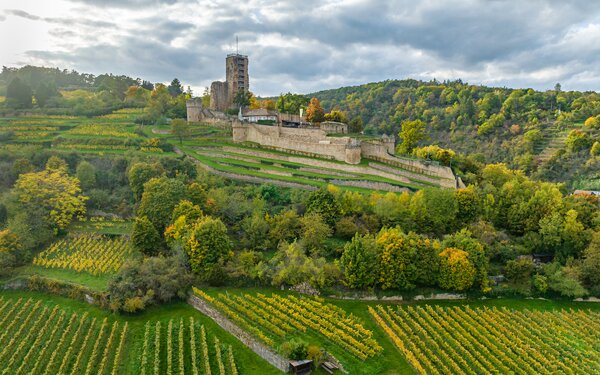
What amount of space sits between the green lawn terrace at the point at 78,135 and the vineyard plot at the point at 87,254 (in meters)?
16.1

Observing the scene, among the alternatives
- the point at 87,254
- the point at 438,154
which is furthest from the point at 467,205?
the point at 87,254

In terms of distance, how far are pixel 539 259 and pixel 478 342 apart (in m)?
14.5

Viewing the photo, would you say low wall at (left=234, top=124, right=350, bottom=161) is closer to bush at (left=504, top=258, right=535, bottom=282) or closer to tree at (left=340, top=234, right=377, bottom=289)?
tree at (left=340, top=234, right=377, bottom=289)

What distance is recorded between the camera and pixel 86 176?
4169 cm

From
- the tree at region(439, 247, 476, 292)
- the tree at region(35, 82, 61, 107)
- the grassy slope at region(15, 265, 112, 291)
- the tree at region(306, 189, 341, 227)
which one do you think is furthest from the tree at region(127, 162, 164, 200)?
the tree at region(35, 82, 61, 107)

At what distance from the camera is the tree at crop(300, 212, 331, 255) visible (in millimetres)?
31922

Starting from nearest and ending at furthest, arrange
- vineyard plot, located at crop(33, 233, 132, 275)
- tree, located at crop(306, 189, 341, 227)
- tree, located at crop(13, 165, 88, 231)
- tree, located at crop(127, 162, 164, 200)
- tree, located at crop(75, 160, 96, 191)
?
vineyard plot, located at crop(33, 233, 132, 275) → tree, located at crop(306, 189, 341, 227) → tree, located at crop(13, 165, 88, 231) → tree, located at crop(127, 162, 164, 200) → tree, located at crop(75, 160, 96, 191)

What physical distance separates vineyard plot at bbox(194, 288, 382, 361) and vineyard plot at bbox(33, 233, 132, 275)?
8.10m

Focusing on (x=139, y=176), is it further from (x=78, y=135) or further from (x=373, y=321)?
(x=373, y=321)

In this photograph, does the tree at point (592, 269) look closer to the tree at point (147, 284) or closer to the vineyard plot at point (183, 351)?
the vineyard plot at point (183, 351)

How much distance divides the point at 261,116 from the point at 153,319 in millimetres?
39029

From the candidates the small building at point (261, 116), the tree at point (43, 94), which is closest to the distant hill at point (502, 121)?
the small building at point (261, 116)

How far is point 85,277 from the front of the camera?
2938cm

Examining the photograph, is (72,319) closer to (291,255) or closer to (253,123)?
(291,255)
